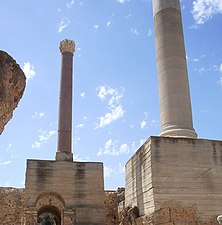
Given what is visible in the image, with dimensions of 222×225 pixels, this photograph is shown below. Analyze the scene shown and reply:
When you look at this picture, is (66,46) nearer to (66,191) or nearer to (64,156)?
(64,156)

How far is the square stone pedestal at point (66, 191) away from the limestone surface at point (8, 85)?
44.0 ft

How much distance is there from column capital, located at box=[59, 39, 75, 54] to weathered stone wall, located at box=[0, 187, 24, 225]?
10332 mm

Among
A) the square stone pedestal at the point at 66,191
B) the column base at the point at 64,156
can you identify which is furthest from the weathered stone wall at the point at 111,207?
the column base at the point at 64,156

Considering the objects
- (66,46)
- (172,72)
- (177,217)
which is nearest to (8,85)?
(177,217)

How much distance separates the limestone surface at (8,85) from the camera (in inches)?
267

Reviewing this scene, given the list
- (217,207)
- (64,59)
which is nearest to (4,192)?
(64,59)

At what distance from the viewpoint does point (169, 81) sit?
15492 millimetres

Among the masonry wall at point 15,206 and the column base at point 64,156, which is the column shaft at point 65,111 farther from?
the masonry wall at point 15,206

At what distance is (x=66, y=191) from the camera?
2044 cm

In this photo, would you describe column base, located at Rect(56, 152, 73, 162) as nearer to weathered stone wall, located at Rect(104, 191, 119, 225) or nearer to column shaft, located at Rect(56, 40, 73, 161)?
column shaft, located at Rect(56, 40, 73, 161)

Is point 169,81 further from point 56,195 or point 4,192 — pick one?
point 4,192

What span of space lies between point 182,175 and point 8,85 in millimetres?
8590

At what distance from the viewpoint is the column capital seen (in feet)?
83.0

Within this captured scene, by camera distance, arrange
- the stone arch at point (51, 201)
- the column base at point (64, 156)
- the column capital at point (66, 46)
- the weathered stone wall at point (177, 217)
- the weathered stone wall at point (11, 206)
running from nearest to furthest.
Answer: the weathered stone wall at point (177, 217)
the stone arch at point (51, 201)
the column base at point (64, 156)
the weathered stone wall at point (11, 206)
the column capital at point (66, 46)
